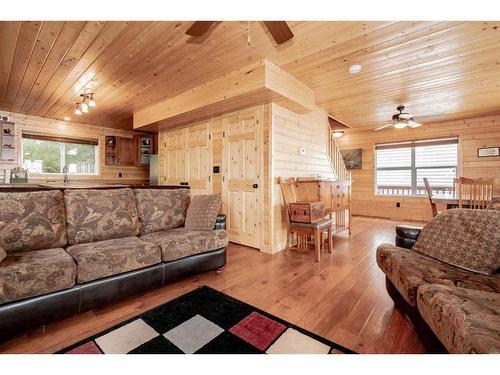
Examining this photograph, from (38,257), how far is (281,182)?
2.68 m

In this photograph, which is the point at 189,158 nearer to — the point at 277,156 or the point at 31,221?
the point at 277,156

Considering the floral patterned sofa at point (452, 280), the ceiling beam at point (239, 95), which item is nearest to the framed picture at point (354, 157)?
the ceiling beam at point (239, 95)

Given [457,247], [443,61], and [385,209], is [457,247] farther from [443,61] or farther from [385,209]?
[385,209]

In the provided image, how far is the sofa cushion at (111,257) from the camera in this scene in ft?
5.87

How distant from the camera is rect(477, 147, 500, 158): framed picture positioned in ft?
16.5

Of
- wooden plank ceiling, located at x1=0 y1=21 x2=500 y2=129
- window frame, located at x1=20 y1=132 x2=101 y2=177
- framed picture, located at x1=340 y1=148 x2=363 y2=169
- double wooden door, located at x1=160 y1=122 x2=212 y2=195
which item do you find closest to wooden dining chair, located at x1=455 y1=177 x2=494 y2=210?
wooden plank ceiling, located at x1=0 y1=21 x2=500 y2=129

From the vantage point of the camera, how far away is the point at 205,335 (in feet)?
5.08

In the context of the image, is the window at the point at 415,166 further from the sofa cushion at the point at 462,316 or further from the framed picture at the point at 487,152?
the sofa cushion at the point at 462,316

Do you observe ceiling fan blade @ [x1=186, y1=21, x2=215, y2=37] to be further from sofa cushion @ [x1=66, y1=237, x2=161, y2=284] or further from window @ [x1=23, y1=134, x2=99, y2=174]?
window @ [x1=23, y1=134, x2=99, y2=174]

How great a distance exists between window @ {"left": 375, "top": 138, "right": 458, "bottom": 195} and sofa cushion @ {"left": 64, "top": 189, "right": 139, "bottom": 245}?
640cm

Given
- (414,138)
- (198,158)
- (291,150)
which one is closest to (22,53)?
(198,158)

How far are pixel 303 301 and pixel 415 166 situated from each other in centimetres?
581
